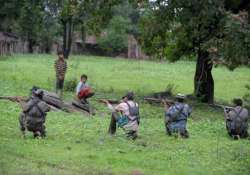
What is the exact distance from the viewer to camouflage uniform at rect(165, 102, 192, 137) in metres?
19.5

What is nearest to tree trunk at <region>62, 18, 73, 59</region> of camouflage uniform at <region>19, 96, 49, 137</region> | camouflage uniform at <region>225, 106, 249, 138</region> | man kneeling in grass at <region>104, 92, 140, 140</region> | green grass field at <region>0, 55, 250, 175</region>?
green grass field at <region>0, 55, 250, 175</region>

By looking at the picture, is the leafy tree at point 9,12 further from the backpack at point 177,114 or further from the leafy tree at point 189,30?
the backpack at point 177,114

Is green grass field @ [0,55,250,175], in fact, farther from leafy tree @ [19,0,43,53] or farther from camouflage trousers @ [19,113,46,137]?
leafy tree @ [19,0,43,53]

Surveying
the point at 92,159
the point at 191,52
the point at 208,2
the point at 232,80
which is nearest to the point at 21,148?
the point at 92,159

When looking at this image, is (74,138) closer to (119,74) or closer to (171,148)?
(171,148)

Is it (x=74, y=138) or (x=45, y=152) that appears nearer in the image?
(x=45, y=152)

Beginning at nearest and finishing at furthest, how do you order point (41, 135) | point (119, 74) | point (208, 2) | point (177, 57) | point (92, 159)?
point (92, 159), point (41, 135), point (208, 2), point (177, 57), point (119, 74)

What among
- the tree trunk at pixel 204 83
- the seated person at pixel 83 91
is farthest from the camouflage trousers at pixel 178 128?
the tree trunk at pixel 204 83

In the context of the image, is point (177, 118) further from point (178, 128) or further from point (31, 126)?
point (31, 126)

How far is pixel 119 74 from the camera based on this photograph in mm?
50875

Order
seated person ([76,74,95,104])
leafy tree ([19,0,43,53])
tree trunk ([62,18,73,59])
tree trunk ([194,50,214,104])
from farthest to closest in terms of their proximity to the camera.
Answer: tree trunk ([62,18,73,59])
leafy tree ([19,0,43,53])
tree trunk ([194,50,214,104])
seated person ([76,74,95,104])

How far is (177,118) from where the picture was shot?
1950cm

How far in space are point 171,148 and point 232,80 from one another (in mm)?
36204

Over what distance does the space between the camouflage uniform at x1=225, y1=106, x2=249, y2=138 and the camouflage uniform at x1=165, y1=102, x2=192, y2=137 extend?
1.43m
